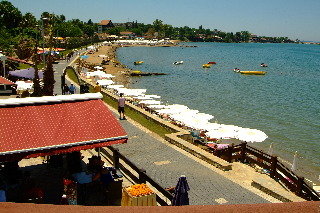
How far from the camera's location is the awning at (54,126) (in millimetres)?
8227

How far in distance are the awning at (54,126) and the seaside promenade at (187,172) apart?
381cm

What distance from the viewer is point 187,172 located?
13.3 m

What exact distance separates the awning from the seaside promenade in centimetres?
381

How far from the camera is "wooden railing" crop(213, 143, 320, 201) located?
12711mm

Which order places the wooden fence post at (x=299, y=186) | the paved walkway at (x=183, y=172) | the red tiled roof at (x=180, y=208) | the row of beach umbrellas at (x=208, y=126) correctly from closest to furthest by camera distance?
1. the red tiled roof at (x=180, y=208)
2. the paved walkway at (x=183, y=172)
3. the wooden fence post at (x=299, y=186)
4. the row of beach umbrellas at (x=208, y=126)

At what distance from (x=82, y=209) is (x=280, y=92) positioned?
5582 centimetres

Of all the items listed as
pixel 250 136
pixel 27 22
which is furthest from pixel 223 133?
pixel 27 22

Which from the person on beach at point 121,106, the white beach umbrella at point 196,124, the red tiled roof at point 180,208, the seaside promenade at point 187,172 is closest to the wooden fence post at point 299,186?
the seaside promenade at point 187,172

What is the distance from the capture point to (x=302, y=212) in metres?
1.46

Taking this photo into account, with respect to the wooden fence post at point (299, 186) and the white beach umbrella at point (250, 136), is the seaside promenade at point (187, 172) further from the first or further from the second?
the white beach umbrella at point (250, 136)

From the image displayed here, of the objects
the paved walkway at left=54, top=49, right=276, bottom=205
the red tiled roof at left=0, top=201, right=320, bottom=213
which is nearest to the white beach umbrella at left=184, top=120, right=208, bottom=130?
the paved walkway at left=54, top=49, right=276, bottom=205

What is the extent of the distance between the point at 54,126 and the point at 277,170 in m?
12.0

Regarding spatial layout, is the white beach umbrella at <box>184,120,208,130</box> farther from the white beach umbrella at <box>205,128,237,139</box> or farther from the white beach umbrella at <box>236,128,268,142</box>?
the white beach umbrella at <box>236,128,268,142</box>

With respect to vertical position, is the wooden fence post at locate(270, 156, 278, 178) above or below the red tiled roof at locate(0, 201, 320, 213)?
below
